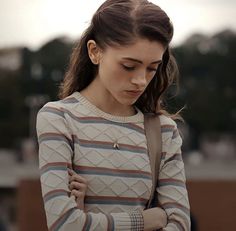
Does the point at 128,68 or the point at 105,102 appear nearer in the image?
the point at 128,68

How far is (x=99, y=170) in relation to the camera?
8.62ft

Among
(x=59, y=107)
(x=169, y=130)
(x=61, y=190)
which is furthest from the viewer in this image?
(x=169, y=130)

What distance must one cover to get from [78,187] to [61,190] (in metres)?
0.05

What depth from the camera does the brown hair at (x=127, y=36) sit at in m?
2.64

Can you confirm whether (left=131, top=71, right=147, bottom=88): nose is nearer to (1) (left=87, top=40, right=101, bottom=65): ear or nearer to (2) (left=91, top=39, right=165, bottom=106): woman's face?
(2) (left=91, top=39, right=165, bottom=106): woman's face

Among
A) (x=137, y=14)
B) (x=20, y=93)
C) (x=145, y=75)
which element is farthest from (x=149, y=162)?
(x=20, y=93)

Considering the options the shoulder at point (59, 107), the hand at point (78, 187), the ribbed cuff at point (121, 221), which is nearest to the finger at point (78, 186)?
the hand at point (78, 187)

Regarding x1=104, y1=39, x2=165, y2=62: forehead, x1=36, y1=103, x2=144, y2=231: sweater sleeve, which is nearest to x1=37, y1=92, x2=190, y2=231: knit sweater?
x1=36, y1=103, x2=144, y2=231: sweater sleeve

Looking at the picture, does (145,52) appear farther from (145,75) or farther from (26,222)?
(26,222)

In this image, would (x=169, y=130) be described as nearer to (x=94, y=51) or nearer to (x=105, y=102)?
(x=105, y=102)

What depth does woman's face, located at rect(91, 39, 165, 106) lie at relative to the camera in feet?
8.56

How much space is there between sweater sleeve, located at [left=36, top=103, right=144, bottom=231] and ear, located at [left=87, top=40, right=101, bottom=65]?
0.22 metres

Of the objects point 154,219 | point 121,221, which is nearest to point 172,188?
point 154,219

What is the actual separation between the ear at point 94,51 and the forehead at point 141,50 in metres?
0.10
